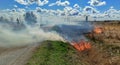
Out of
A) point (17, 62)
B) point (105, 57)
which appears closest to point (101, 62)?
point (105, 57)

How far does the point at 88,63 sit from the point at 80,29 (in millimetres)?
65122

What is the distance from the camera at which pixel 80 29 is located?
96438 millimetres

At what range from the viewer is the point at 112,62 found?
108 ft

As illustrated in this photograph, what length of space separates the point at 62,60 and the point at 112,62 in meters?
5.91

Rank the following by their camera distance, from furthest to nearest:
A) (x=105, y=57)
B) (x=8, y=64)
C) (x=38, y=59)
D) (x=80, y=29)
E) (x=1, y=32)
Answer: (x=80, y=29) → (x=1, y=32) → (x=105, y=57) → (x=38, y=59) → (x=8, y=64)

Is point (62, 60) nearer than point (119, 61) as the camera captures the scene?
Yes

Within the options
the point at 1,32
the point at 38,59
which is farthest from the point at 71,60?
the point at 1,32

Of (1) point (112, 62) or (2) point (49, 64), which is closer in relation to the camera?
(2) point (49, 64)

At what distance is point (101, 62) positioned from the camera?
32.8 metres

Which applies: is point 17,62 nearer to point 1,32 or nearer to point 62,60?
point 62,60

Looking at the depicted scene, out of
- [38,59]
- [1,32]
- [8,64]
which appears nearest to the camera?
[8,64]

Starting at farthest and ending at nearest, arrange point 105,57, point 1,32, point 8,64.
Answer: point 1,32, point 105,57, point 8,64

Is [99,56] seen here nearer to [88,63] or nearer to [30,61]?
[88,63]

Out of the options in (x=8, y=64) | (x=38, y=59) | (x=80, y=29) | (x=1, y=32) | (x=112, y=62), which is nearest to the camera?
(x=8, y=64)
